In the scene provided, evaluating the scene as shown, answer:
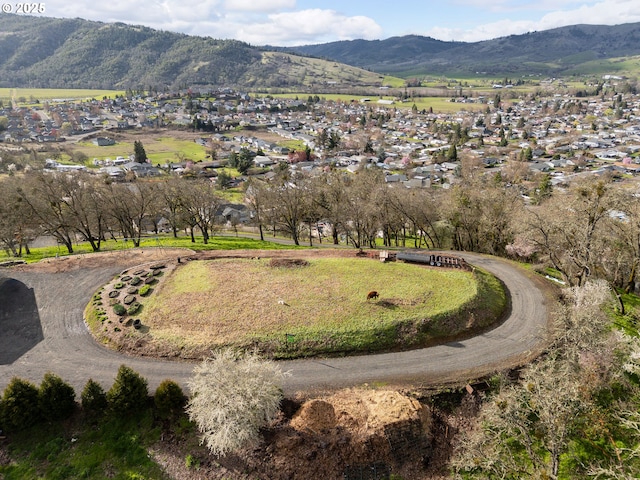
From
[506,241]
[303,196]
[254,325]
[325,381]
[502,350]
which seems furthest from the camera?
[303,196]

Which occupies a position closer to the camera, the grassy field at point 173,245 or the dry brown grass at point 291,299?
the dry brown grass at point 291,299

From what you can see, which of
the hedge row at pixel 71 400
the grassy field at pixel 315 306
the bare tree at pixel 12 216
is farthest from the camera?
the bare tree at pixel 12 216

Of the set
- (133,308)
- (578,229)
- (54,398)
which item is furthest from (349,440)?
(578,229)

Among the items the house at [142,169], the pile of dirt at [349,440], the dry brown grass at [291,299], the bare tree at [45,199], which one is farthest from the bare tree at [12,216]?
the house at [142,169]

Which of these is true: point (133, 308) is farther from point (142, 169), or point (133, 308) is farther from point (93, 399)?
Answer: point (142, 169)

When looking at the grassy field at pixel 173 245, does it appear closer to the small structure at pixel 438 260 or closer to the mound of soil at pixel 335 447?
the small structure at pixel 438 260

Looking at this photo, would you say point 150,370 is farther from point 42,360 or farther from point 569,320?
point 569,320

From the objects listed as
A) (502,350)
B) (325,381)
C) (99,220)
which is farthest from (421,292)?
(99,220)

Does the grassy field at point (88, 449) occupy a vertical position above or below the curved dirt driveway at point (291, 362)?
below
